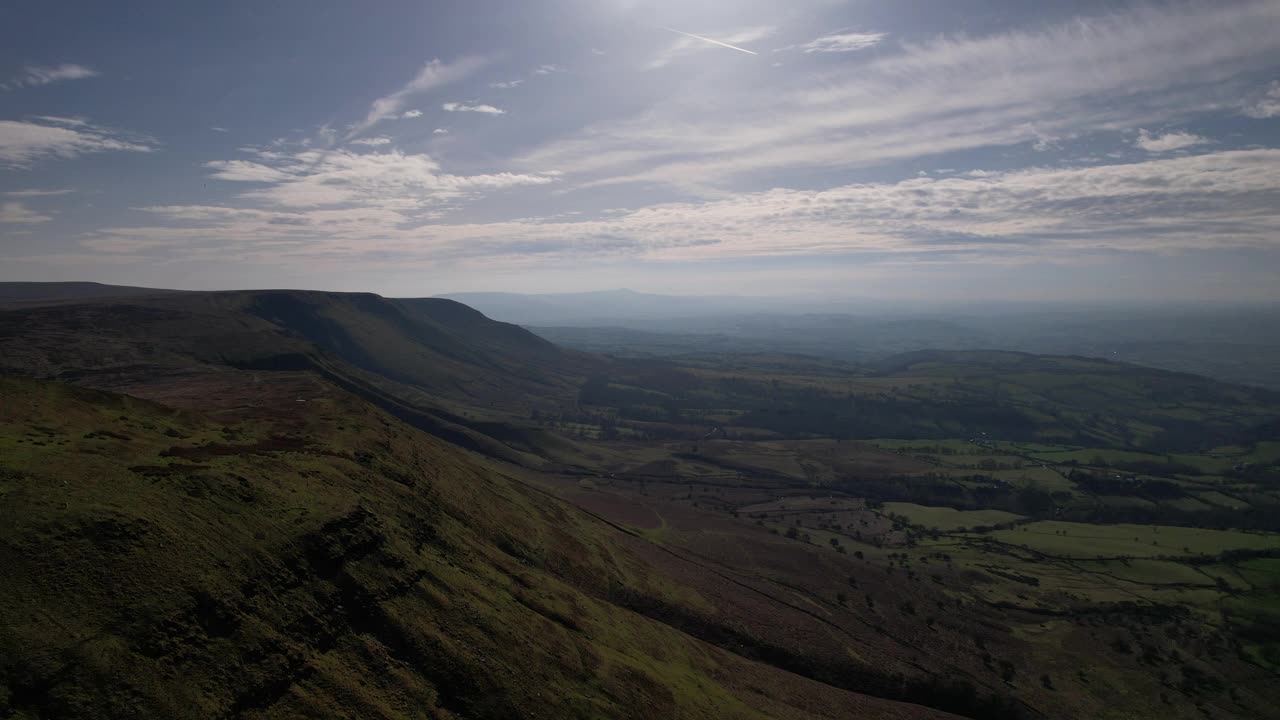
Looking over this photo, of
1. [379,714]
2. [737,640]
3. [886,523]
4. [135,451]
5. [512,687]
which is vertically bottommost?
[886,523]

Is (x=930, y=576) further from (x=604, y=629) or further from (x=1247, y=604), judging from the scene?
(x=604, y=629)

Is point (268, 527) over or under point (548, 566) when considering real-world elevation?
over

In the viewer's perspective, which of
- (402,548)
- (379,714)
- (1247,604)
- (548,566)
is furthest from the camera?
(1247,604)

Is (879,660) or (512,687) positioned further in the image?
(879,660)

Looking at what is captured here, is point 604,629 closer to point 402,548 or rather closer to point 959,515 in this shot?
point 402,548

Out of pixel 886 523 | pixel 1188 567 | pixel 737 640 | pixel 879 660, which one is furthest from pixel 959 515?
pixel 737 640

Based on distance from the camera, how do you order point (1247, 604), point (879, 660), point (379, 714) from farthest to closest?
1. point (1247, 604)
2. point (879, 660)
3. point (379, 714)

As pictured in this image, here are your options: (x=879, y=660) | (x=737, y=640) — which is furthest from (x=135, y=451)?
(x=879, y=660)
